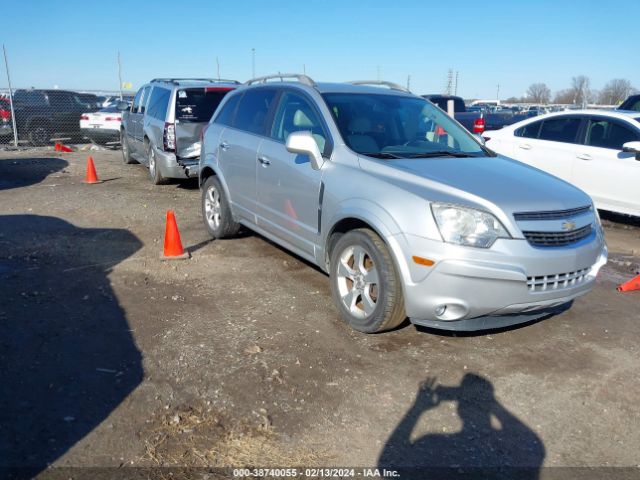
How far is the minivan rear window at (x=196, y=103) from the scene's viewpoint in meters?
9.27

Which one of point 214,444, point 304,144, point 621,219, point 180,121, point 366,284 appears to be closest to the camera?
point 214,444

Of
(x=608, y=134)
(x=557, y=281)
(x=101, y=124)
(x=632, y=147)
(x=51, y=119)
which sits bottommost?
(x=557, y=281)

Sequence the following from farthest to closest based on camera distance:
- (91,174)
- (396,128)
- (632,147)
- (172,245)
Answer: (91,174)
(632,147)
(172,245)
(396,128)

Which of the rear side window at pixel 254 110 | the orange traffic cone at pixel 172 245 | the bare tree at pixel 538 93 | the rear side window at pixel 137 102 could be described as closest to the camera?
the rear side window at pixel 254 110

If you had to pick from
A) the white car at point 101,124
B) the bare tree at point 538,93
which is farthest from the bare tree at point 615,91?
the white car at point 101,124

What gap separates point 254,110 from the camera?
5.89 m

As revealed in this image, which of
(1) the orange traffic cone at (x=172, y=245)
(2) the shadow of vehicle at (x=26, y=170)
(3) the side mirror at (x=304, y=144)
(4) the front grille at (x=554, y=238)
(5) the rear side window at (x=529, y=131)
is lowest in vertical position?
(2) the shadow of vehicle at (x=26, y=170)

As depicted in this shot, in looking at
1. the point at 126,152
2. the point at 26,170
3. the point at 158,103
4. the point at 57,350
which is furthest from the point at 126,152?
the point at 57,350

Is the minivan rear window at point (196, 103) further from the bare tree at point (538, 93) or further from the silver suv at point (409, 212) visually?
the bare tree at point (538, 93)

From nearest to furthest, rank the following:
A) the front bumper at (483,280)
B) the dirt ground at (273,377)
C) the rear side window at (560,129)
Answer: the dirt ground at (273,377)
the front bumper at (483,280)
the rear side window at (560,129)

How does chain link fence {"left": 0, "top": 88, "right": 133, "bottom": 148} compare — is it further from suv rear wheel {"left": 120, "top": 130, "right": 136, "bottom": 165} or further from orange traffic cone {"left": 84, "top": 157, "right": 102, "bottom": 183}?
orange traffic cone {"left": 84, "top": 157, "right": 102, "bottom": 183}

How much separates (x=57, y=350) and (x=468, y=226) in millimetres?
2924

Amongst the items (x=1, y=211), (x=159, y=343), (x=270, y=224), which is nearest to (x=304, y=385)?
(x=159, y=343)

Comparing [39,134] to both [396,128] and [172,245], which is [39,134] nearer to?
[172,245]
